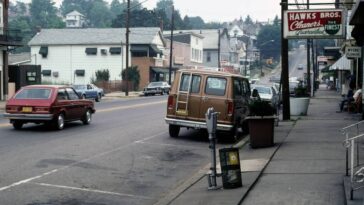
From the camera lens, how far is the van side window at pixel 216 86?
58.3 ft

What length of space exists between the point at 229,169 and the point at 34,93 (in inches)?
472

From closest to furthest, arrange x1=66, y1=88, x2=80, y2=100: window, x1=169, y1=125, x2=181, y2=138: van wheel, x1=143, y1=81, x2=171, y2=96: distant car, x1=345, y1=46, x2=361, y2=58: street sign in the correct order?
x1=169, y1=125, x2=181, y2=138: van wheel < x1=66, y1=88, x2=80, y2=100: window < x1=345, y1=46, x2=361, y2=58: street sign < x1=143, y1=81, x2=171, y2=96: distant car

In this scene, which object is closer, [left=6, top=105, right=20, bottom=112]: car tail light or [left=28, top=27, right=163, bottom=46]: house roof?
[left=6, top=105, right=20, bottom=112]: car tail light

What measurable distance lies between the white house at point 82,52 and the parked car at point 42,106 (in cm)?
5417

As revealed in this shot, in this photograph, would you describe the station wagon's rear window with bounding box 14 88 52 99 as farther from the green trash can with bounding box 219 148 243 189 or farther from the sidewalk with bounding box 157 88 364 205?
the green trash can with bounding box 219 148 243 189

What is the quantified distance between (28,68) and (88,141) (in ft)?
100

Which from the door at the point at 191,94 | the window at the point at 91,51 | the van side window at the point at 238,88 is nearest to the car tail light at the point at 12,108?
the door at the point at 191,94

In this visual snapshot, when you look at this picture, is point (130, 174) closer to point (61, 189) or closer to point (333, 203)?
point (61, 189)

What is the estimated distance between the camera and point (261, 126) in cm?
1564

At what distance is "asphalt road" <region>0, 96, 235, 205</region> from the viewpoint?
9.80 meters

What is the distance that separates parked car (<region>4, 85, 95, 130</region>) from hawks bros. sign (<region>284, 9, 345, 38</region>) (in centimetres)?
801

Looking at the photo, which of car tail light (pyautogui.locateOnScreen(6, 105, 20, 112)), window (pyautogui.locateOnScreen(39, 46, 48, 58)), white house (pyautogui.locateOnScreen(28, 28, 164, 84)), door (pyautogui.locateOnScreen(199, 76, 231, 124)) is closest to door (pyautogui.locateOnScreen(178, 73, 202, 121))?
door (pyautogui.locateOnScreen(199, 76, 231, 124))

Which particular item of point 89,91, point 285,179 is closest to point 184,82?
point 285,179

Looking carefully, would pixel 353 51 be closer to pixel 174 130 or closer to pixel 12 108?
pixel 174 130
